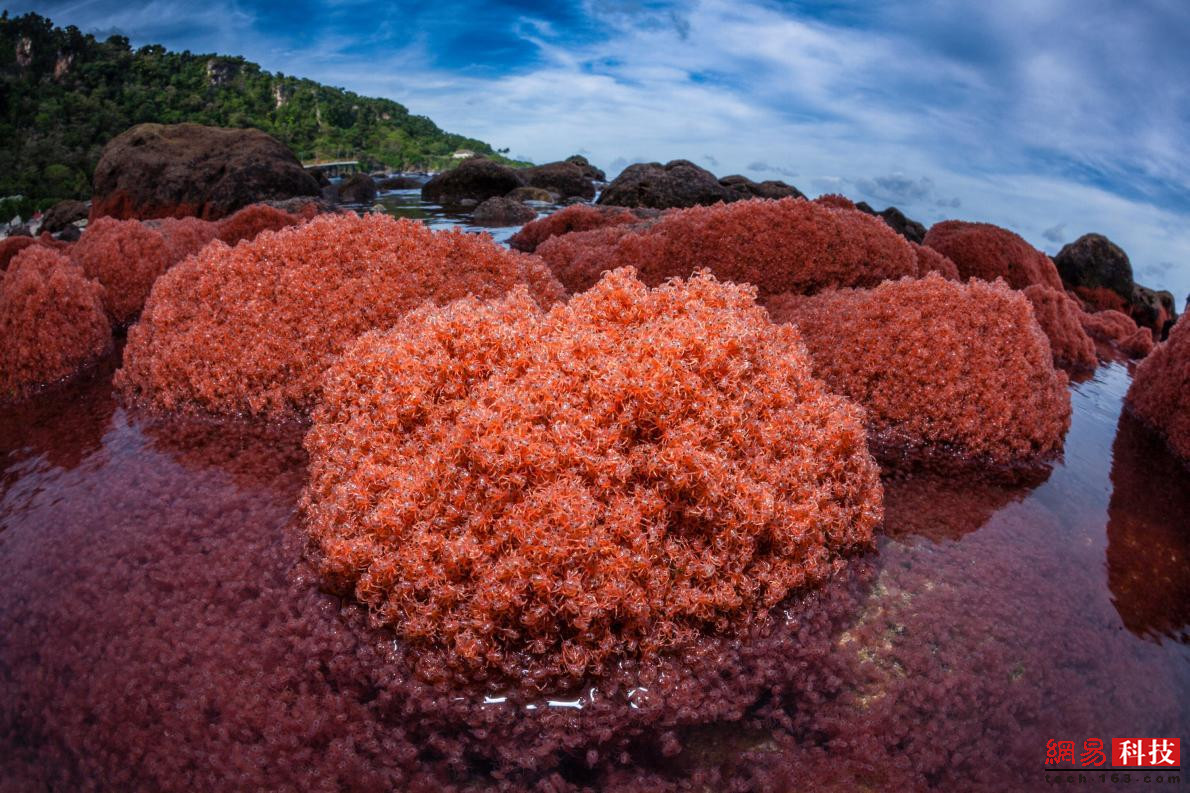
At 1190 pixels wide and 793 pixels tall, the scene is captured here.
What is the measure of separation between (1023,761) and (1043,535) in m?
2.56

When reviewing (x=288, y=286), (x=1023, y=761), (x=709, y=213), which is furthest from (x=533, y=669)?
(x=709, y=213)

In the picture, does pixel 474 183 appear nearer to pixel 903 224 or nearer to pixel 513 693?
pixel 903 224

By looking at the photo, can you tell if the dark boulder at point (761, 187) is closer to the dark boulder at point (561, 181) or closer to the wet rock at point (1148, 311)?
the dark boulder at point (561, 181)

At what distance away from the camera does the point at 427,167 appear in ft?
183

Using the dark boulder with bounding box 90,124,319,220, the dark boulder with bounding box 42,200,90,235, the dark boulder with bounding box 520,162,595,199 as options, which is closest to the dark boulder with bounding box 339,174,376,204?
the dark boulder with bounding box 90,124,319,220

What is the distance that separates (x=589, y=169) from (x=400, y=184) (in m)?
13.4

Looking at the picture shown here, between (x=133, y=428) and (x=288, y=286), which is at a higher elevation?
(x=288, y=286)

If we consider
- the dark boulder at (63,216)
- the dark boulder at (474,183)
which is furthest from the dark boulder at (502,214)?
the dark boulder at (63,216)

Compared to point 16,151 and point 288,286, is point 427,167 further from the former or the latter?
point 288,286

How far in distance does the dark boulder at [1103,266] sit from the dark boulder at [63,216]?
38771mm

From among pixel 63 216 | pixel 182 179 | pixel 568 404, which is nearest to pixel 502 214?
pixel 182 179

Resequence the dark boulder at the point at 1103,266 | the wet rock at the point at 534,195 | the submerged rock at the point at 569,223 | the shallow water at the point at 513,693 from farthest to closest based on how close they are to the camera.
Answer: the wet rock at the point at 534,195 → the dark boulder at the point at 1103,266 → the submerged rock at the point at 569,223 → the shallow water at the point at 513,693

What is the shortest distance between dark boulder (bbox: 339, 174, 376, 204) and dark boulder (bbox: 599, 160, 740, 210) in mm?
15481

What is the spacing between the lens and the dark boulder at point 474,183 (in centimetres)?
3272
